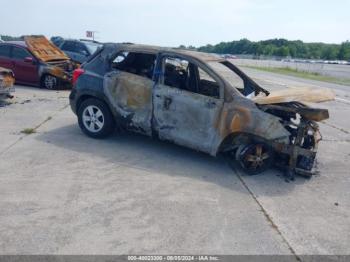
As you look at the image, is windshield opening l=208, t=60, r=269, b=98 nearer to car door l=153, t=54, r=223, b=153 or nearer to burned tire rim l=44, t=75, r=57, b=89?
car door l=153, t=54, r=223, b=153

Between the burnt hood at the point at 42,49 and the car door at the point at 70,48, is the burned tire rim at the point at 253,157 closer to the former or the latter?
the burnt hood at the point at 42,49

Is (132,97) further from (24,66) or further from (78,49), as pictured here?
(78,49)

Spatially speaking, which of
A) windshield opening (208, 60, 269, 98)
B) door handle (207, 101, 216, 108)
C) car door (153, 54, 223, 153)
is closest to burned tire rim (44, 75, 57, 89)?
car door (153, 54, 223, 153)

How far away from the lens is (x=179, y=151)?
6.74m

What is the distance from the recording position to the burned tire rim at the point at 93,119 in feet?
22.8

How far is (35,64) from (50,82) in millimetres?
799

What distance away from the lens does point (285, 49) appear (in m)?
130

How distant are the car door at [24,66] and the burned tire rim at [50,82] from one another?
1.04 feet

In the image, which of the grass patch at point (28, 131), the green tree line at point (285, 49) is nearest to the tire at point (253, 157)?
the grass patch at point (28, 131)

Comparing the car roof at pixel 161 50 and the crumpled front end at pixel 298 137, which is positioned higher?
the car roof at pixel 161 50

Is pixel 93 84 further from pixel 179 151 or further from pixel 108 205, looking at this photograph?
pixel 108 205

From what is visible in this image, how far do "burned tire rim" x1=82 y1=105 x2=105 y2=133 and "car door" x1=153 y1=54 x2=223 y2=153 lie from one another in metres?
1.21

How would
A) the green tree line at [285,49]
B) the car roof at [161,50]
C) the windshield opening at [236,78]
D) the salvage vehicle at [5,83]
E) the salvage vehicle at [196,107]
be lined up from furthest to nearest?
the green tree line at [285,49], the salvage vehicle at [5,83], the car roof at [161,50], the windshield opening at [236,78], the salvage vehicle at [196,107]

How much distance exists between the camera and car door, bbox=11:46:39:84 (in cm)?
1335
